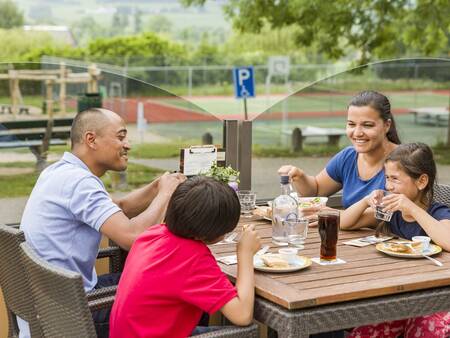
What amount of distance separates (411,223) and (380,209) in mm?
199

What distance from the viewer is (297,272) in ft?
9.74

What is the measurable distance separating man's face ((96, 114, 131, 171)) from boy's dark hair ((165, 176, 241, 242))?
796 millimetres

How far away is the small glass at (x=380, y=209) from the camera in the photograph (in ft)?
11.3

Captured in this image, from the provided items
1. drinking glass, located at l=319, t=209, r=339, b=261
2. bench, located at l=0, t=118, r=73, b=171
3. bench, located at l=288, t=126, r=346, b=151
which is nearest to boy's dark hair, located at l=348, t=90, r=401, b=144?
drinking glass, located at l=319, t=209, r=339, b=261

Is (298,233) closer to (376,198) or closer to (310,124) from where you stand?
(376,198)

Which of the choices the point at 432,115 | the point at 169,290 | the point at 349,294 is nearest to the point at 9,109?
the point at 169,290

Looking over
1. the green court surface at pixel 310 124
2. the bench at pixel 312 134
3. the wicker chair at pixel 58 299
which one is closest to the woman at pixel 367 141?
the wicker chair at pixel 58 299

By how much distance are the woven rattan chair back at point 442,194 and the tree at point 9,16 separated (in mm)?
32210

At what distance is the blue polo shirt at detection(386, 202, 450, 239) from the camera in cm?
350

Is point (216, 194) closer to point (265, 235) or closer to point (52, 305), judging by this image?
point (52, 305)

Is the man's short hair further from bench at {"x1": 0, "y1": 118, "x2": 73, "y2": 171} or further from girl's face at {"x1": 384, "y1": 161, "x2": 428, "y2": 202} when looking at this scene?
bench at {"x1": 0, "y1": 118, "x2": 73, "y2": 171}

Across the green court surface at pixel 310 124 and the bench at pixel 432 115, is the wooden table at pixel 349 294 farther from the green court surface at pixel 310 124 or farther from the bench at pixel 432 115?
the bench at pixel 432 115

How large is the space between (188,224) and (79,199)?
66 centimetres

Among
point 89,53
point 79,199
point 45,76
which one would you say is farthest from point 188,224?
point 89,53
